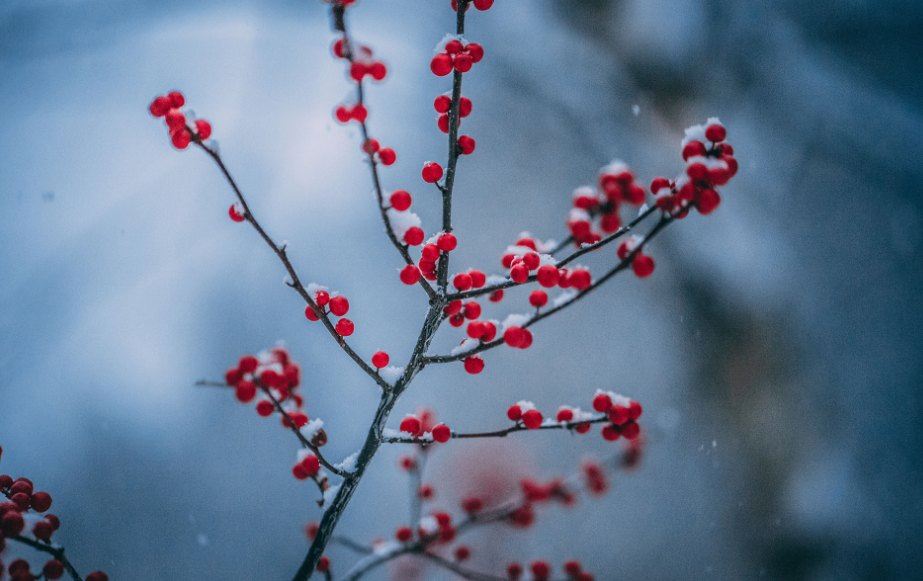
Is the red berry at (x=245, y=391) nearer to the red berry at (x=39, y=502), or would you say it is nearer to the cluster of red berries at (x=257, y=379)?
the cluster of red berries at (x=257, y=379)

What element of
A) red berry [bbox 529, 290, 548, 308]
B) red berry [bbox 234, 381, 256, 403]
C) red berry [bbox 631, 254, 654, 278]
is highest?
Result: red berry [bbox 631, 254, 654, 278]

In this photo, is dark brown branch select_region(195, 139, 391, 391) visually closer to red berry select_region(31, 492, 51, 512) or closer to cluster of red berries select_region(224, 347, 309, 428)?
cluster of red berries select_region(224, 347, 309, 428)

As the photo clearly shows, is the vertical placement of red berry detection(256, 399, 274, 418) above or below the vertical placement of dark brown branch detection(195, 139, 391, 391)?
below

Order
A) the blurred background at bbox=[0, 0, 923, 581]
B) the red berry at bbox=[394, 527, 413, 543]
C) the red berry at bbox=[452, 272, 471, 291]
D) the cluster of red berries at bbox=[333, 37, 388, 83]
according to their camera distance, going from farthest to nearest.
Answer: the blurred background at bbox=[0, 0, 923, 581], the red berry at bbox=[394, 527, 413, 543], the red berry at bbox=[452, 272, 471, 291], the cluster of red berries at bbox=[333, 37, 388, 83]

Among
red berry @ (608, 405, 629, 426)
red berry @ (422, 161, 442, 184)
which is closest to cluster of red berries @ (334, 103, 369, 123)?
red berry @ (422, 161, 442, 184)

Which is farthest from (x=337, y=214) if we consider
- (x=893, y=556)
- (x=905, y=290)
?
(x=893, y=556)

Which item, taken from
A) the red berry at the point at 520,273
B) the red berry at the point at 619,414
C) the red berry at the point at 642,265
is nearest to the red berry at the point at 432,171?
the red berry at the point at 520,273

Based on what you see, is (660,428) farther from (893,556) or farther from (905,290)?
(905,290)
